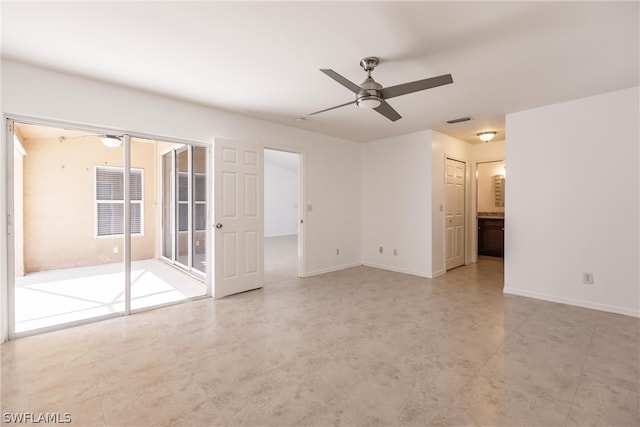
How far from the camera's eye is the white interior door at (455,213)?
17.5 ft

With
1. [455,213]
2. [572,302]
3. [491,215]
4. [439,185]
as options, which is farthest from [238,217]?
[491,215]

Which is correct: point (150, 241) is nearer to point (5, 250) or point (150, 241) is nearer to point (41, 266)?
point (41, 266)

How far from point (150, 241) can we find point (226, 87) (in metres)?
4.71

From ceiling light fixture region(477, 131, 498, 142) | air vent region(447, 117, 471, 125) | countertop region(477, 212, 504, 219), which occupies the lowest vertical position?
countertop region(477, 212, 504, 219)

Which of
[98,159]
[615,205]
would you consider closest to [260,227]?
[98,159]

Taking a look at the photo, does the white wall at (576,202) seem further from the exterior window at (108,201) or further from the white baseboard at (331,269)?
the exterior window at (108,201)

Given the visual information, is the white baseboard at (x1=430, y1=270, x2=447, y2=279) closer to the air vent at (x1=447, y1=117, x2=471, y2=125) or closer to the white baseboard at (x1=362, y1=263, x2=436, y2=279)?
the white baseboard at (x1=362, y1=263, x2=436, y2=279)

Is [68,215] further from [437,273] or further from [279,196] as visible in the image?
[279,196]

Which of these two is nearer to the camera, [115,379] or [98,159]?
[115,379]

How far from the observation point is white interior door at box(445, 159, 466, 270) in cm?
534

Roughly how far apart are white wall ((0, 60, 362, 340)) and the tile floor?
1.28 meters

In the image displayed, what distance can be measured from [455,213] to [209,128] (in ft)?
14.8

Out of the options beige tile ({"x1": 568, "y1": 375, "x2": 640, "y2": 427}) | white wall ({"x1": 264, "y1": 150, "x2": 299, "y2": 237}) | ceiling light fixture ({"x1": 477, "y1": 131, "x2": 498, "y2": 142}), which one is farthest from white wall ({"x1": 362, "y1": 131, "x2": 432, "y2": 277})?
white wall ({"x1": 264, "y1": 150, "x2": 299, "y2": 237})

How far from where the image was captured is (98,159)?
18.6ft
